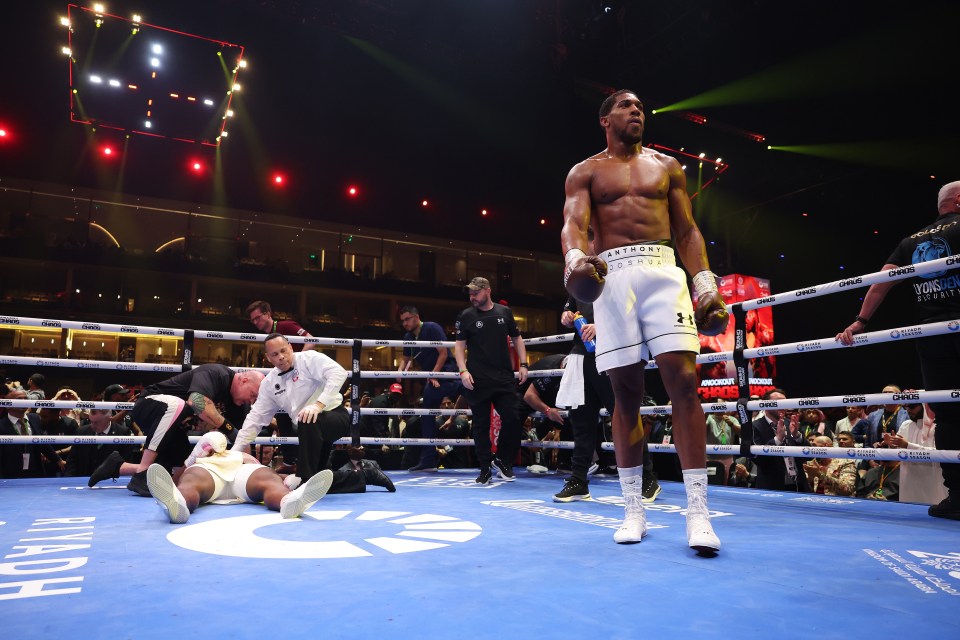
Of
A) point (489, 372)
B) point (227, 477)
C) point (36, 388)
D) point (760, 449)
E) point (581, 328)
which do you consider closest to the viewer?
point (227, 477)

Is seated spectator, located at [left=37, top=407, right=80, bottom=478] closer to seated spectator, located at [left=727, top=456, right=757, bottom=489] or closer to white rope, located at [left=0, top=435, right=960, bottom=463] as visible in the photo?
white rope, located at [left=0, top=435, right=960, bottom=463]

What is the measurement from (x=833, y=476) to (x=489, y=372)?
11.2 ft

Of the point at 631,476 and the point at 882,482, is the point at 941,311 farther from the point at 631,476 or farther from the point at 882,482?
the point at 882,482

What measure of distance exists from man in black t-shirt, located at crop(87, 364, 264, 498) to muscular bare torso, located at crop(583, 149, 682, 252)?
9.09 ft

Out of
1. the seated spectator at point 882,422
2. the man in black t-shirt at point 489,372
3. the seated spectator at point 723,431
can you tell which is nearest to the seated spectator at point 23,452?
the man in black t-shirt at point 489,372

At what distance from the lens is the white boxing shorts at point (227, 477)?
10.3 feet

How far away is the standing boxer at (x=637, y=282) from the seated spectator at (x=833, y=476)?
3.86 metres

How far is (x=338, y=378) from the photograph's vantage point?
380cm

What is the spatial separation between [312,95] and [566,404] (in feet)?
30.6

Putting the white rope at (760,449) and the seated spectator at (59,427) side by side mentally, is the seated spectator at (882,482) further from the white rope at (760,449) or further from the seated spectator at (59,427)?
the seated spectator at (59,427)

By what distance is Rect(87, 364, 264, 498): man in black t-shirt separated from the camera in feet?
12.2

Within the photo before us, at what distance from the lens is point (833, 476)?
18.3 feet

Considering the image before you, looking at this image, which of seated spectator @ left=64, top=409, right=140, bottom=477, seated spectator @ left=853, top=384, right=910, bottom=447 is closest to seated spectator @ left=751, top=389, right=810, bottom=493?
seated spectator @ left=853, top=384, right=910, bottom=447

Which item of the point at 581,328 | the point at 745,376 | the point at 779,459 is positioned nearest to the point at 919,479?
the point at 745,376
